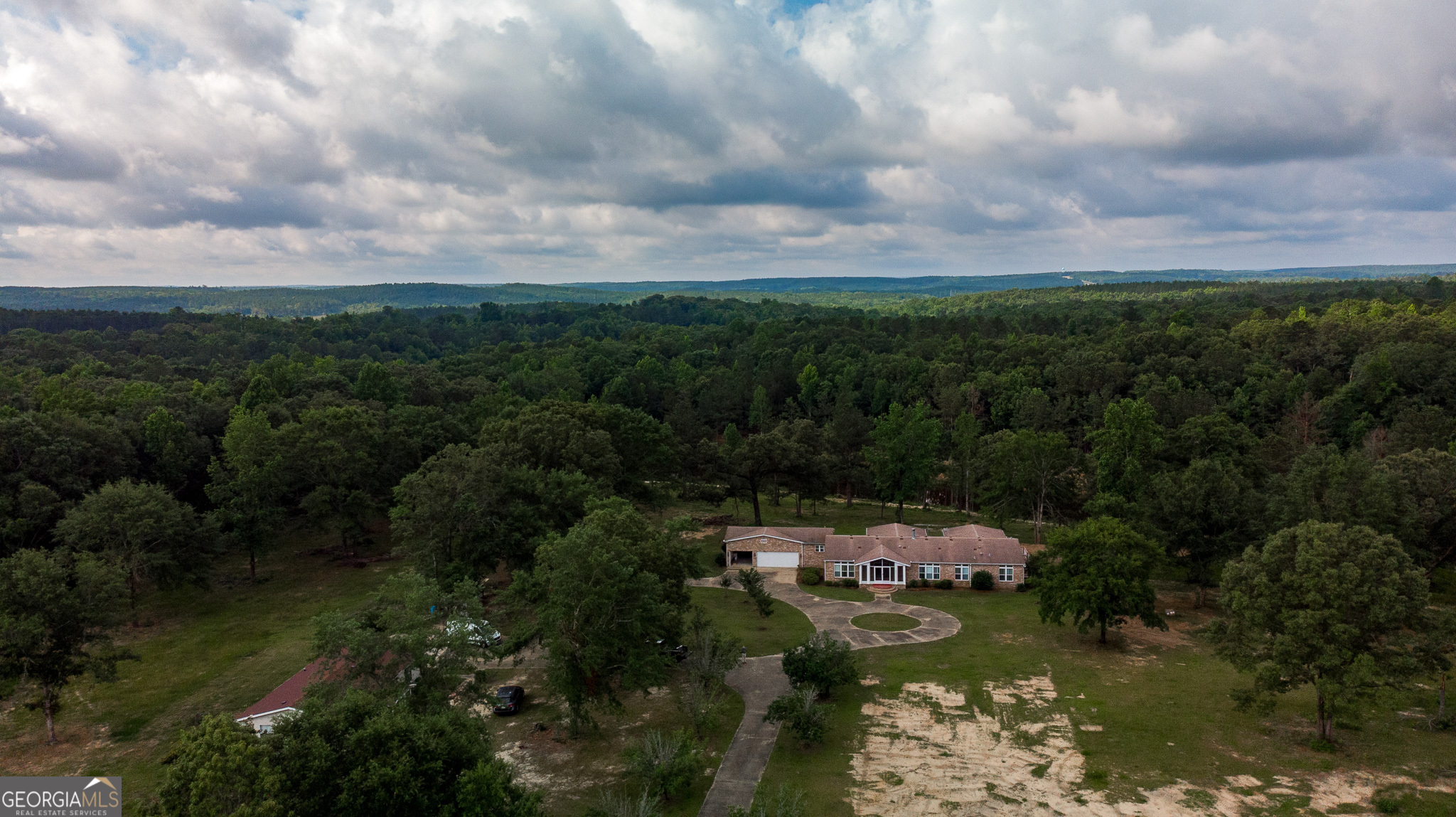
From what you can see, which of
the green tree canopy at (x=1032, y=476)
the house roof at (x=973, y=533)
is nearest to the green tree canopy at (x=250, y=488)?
the house roof at (x=973, y=533)

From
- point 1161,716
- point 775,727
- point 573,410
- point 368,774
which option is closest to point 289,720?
point 368,774

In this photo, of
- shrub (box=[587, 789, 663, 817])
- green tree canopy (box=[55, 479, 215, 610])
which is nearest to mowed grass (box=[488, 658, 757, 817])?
shrub (box=[587, 789, 663, 817])

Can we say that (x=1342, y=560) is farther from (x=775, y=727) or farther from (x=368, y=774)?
(x=368, y=774)

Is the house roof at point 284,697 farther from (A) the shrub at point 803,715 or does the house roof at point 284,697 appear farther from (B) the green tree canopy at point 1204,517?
(B) the green tree canopy at point 1204,517

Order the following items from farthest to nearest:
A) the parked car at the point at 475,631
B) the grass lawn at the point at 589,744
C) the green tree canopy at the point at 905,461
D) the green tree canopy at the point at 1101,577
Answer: the green tree canopy at the point at 905,461
the green tree canopy at the point at 1101,577
the grass lawn at the point at 589,744
the parked car at the point at 475,631

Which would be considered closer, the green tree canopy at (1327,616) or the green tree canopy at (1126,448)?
the green tree canopy at (1327,616)

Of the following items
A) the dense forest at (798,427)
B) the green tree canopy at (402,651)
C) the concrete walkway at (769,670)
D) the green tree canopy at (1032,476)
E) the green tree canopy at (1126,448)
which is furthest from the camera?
the green tree canopy at (1032,476)

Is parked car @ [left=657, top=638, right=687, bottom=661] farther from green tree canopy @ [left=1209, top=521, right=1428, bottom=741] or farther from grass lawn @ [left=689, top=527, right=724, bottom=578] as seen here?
green tree canopy @ [left=1209, top=521, right=1428, bottom=741]
